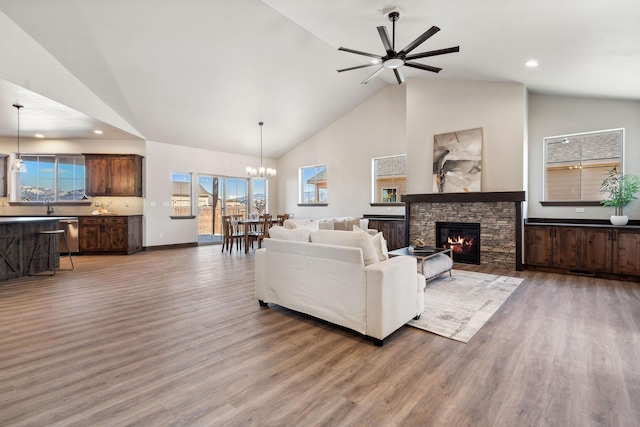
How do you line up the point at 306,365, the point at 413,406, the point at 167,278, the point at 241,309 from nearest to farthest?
the point at 413,406 → the point at 306,365 → the point at 241,309 → the point at 167,278

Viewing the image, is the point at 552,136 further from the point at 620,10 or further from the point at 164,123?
the point at 164,123

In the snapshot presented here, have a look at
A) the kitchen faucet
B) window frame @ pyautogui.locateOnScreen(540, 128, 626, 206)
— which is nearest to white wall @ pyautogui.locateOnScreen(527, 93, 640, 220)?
window frame @ pyautogui.locateOnScreen(540, 128, 626, 206)

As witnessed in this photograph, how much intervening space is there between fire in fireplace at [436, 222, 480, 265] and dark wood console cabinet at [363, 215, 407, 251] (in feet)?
3.78

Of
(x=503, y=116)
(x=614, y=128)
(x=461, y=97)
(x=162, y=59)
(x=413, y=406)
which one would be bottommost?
(x=413, y=406)

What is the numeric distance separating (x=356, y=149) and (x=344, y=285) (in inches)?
270

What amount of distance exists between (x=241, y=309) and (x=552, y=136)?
6.49 m

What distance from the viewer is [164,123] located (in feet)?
24.9

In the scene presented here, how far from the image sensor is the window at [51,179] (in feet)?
26.9

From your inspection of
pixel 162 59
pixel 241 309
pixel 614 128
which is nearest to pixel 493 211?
pixel 614 128

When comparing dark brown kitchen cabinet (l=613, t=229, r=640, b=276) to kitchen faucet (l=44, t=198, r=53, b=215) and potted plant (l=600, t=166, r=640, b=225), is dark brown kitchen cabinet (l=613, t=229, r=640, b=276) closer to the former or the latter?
potted plant (l=600, t=166, r=640, b=225)

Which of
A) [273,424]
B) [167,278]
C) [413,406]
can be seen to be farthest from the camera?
[167,278]

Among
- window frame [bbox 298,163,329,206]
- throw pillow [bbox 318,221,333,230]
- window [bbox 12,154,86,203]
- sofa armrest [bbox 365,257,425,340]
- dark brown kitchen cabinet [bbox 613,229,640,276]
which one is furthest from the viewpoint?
window frame [bbox 298,163,329,206]

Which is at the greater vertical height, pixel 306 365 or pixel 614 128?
pixel 614 128

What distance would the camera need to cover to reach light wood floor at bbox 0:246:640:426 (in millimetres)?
1793
